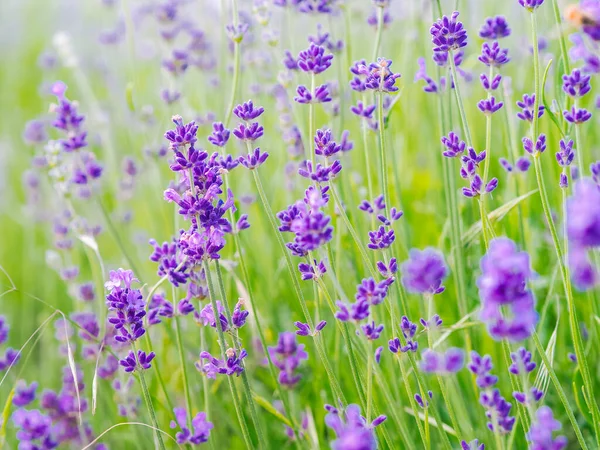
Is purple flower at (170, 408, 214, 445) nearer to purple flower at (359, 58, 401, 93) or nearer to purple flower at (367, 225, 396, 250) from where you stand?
purple flower at (367, 225, 396, 250)

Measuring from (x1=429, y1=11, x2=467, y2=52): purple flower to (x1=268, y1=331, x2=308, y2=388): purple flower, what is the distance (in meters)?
0.96

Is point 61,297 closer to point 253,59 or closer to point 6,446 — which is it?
point 6,446

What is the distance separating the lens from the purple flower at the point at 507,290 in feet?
2.99

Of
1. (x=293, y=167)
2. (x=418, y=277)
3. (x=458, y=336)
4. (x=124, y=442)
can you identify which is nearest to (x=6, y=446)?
(x=124, y=442)

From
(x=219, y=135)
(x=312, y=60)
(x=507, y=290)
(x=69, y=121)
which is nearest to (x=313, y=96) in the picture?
(x=312, y=60)

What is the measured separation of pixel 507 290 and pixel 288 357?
115 centimetres

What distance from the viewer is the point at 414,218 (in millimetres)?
2805

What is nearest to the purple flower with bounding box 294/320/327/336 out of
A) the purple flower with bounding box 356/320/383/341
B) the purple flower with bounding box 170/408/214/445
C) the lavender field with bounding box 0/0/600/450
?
the lavender field with bounding box 0/0/600/450

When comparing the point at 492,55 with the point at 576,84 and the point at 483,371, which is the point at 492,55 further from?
the point at 483,371

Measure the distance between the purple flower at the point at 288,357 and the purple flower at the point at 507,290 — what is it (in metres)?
1.07

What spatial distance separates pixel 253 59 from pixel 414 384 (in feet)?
4.79

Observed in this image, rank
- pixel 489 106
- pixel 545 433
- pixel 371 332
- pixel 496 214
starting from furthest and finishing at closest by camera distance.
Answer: pixel 496 214 → pixel 489 106 → pixel 371 332 → pixel 545 433

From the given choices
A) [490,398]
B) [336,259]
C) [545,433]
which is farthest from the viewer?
[336,259]

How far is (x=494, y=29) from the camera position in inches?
66.4
